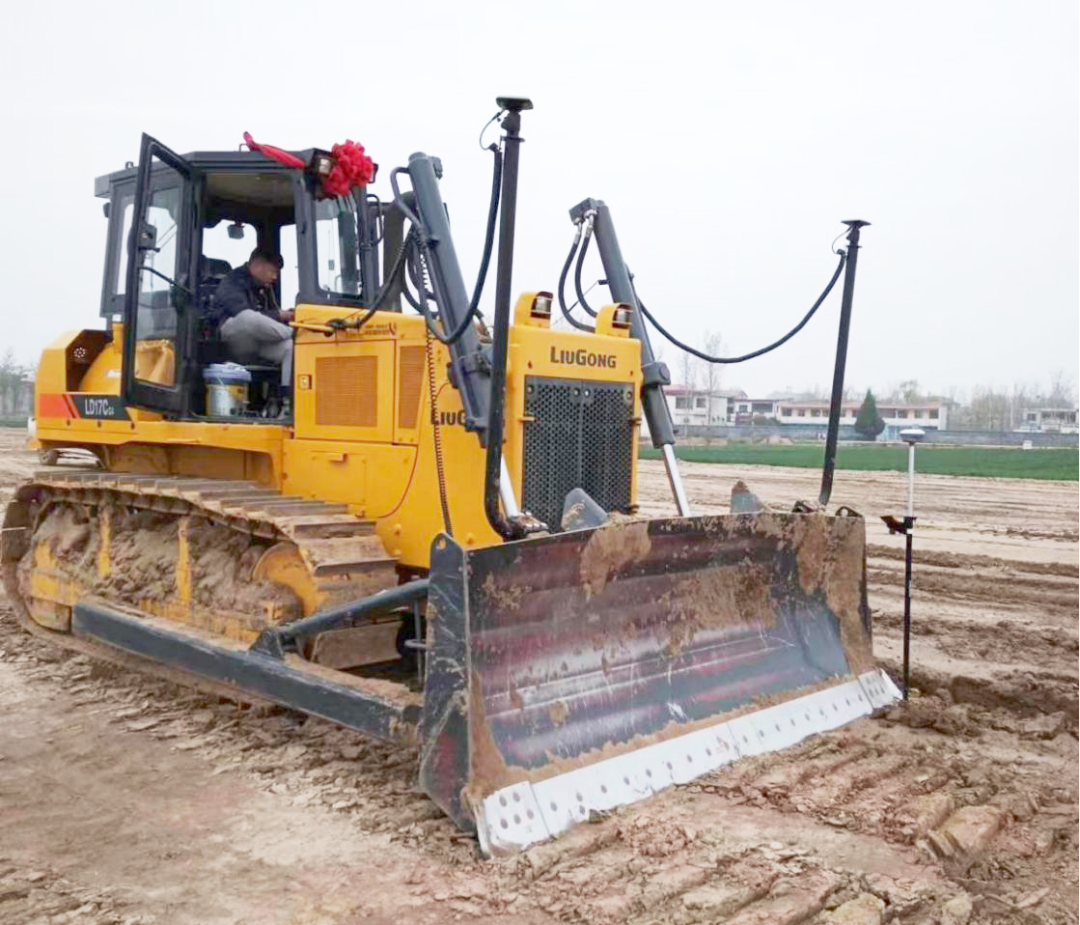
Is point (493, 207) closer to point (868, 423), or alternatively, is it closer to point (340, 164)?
point (340, 164)

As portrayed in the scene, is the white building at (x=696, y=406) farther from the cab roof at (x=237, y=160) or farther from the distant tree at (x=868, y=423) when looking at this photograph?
the cab roof at (x=237, y=160)

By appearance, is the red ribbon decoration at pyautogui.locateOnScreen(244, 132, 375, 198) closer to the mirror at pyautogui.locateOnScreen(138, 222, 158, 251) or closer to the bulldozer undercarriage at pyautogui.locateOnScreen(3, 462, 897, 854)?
the mirror at pyautogui.locateOnScreen(138, 222, 158, 251)

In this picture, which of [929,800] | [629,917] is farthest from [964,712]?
[629,917]

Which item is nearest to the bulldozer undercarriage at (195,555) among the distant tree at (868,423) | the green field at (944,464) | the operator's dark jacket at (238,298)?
the operator's dark jacket at (238,298)

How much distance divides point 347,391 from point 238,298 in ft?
3.50

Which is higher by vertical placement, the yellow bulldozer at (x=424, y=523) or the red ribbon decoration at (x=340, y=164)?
the red ribbon decoration at (x=340, y=164)

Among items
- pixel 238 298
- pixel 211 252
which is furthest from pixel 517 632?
pixel 211 252

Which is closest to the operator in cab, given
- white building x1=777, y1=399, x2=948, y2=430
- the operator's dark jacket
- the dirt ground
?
the operator's dark jacket

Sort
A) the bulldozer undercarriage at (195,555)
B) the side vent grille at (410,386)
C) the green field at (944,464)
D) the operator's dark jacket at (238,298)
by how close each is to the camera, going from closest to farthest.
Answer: the bulldozer undercarriage at (195,555), the side vent grille at (410,386), the operator's dark jacket at (238,298), the green field at (944,464)

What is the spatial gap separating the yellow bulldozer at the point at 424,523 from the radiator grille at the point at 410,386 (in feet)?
0.05

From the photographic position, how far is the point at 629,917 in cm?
375

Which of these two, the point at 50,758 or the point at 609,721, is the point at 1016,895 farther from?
the point at 50,758

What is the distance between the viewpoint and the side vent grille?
5.90 meters

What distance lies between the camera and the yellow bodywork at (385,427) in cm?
573
